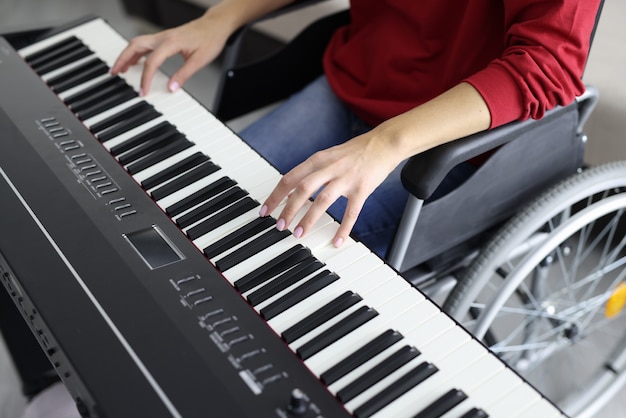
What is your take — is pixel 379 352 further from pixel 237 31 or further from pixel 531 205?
pixel 237 31

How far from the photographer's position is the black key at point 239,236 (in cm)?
95

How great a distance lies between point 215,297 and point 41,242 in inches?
10.1

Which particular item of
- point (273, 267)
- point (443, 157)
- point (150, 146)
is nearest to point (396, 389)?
point (273, 267)

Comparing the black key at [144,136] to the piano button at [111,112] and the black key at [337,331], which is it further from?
the black key at [337,331]

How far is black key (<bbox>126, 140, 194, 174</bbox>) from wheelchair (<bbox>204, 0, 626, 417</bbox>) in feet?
1.05

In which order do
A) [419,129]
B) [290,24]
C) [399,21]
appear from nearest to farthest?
[419,129], [399,21], [290,24]

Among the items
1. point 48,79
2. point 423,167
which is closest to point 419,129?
point 423,167

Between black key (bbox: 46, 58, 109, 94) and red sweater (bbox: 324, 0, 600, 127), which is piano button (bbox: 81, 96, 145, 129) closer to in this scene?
black key (bbox: 46, 58, 109, 94)

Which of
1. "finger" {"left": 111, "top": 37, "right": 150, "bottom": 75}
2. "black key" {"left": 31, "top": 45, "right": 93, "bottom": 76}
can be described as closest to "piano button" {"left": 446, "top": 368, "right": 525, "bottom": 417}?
"finger" {"left": 111, "top": 37, "right": 150, "bottom": 75}

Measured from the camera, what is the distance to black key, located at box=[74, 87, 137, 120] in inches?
48.1

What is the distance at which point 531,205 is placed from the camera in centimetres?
112

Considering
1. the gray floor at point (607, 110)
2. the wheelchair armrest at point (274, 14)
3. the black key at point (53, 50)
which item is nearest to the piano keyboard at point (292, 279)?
the black key at point (53, 50)

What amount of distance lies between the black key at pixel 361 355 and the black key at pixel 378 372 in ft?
0.05

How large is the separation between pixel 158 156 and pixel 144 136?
6cm
